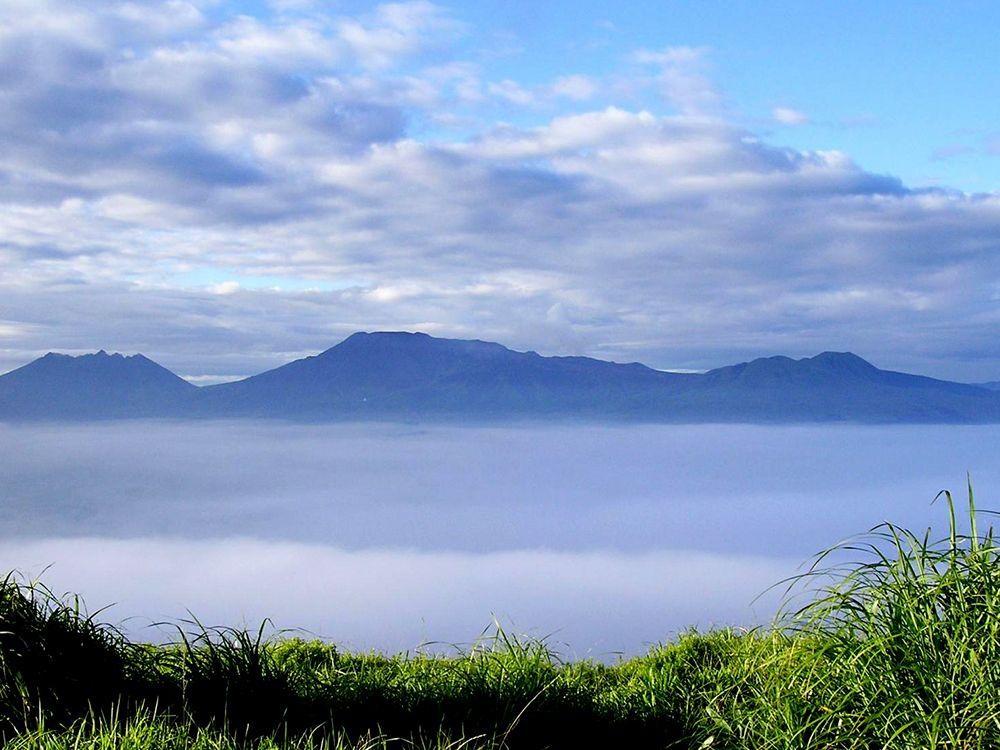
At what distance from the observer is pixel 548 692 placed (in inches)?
193

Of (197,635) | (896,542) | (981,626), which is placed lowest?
(197,635)

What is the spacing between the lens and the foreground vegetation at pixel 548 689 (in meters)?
3.75

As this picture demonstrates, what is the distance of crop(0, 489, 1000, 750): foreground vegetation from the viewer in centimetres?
375

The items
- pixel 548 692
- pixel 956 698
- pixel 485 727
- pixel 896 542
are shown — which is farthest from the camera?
pixel 548 692

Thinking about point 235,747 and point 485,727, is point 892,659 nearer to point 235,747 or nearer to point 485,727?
point 485,727

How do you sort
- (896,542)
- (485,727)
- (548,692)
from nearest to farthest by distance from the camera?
(896,542) → (485,727) → (548,692)

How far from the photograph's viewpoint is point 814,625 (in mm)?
4246

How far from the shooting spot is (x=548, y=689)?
496cm

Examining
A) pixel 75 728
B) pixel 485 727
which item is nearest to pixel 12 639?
pixel 75 728

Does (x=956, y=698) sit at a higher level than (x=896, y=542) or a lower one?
lower

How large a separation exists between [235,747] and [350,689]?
1305 mm

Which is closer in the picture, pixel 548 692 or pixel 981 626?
pixel 981 626

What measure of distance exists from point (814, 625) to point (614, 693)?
4.33 feet

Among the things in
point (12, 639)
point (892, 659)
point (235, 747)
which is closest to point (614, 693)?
point (892, 659)
